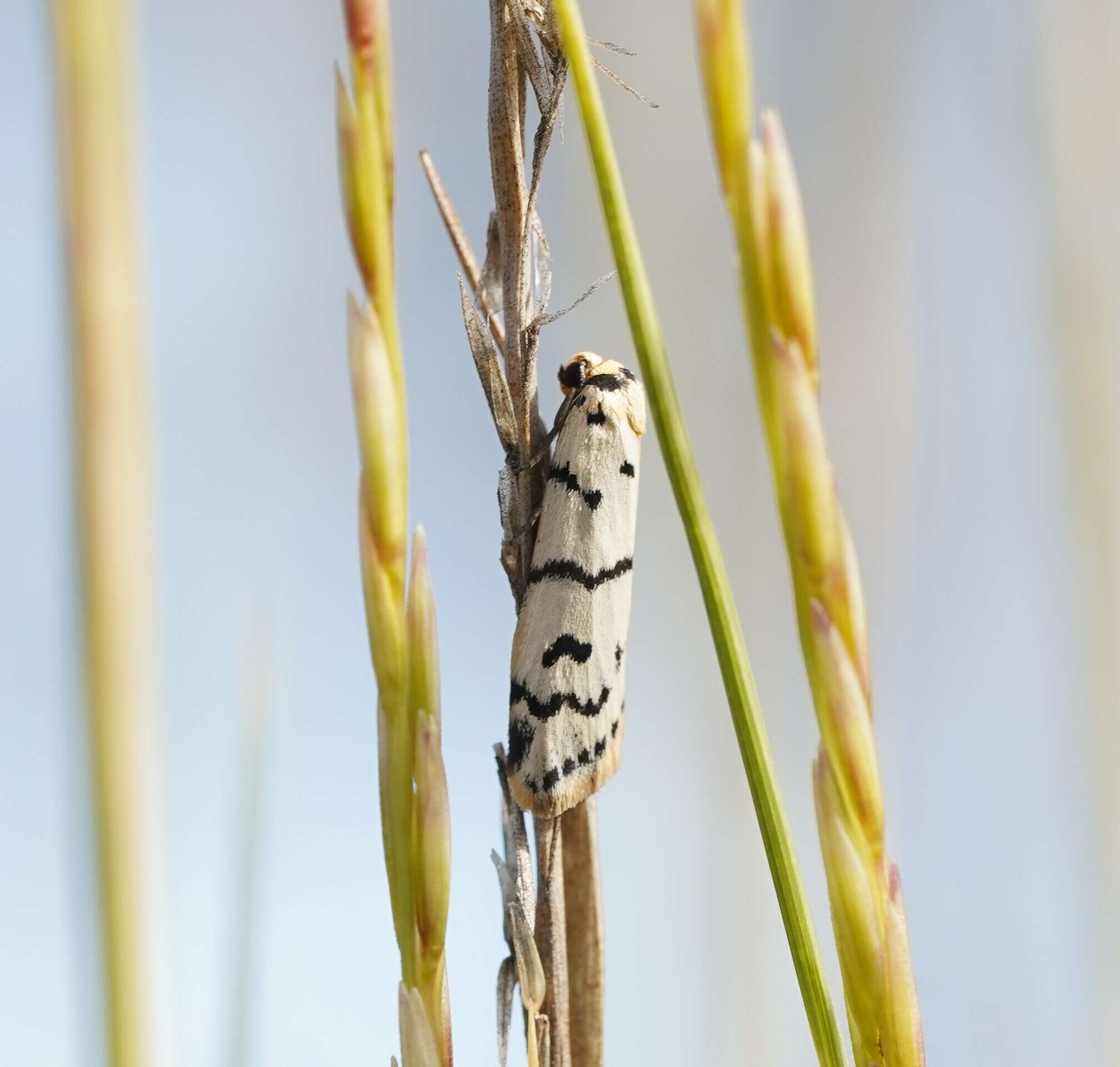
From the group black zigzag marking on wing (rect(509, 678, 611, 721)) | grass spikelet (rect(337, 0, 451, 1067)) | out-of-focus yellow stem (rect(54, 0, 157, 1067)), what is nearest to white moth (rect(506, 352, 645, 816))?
black zigzag marking on wing (rect(509, 678, 611, 721))

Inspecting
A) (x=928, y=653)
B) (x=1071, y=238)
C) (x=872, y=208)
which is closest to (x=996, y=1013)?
(x=928, y=653)

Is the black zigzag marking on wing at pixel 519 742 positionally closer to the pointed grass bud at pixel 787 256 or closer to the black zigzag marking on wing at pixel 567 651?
the black zigzag marking on wing at pixel 567 651

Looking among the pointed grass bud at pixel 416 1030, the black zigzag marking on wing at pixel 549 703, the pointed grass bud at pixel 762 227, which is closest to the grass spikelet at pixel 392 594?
the pointed grass bud at pixel 416 1030

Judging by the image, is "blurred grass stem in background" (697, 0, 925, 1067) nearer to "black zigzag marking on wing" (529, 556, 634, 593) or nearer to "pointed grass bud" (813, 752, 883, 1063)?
"pointed grass bud" (813, 752, 883, 1063)

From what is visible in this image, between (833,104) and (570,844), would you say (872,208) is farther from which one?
(570,844)

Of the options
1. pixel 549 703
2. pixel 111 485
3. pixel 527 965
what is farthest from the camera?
pixel 549 703

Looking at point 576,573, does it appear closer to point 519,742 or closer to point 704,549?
point 519,742

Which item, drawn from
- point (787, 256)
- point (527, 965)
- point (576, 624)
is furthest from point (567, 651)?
point (787, 256)
